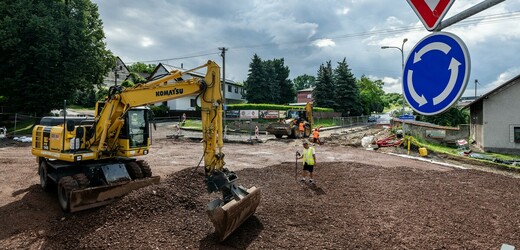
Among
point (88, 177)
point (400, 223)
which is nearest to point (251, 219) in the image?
point (400, 223)

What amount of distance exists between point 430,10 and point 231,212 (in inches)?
209

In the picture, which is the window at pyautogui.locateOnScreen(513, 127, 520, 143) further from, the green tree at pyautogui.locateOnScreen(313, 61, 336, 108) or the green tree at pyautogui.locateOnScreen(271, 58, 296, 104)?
the green tree at pyautogui.locateOnScreen(271, 58, 296, 104)

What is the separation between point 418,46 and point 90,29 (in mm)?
36295

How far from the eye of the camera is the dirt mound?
263 inches

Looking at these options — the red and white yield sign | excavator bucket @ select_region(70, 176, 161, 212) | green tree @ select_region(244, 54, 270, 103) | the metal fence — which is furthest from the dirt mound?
green tree @ select_region(244, 54, 270, 103)

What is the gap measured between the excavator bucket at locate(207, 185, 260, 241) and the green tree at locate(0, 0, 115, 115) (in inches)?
971

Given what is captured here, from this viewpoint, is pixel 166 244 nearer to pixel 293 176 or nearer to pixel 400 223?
pixel 400 223

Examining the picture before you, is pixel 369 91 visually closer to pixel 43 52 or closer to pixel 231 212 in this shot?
pixel 43 52

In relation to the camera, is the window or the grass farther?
the window

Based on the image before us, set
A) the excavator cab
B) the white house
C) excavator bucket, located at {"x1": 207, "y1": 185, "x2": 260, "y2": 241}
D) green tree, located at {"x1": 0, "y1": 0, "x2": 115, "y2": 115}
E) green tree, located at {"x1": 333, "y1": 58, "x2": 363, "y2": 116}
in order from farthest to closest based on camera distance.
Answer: green tree, located at {"x1": 333, "y1": 58, "x2": 363, "y2": 116} → green tree, located at {"x1": 0, "y1": 0, "x2": 115, "y2": 115} → the white house → the excavator cab → excavator bucket, located at {"x1": 207, "y1": 185, "x2": 260, "y2": 241}

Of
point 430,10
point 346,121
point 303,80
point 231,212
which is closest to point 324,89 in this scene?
point 346,121

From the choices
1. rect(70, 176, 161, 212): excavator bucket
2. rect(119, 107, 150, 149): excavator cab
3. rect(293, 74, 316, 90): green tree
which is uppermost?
rect(293, 74, 316, 90): green tree

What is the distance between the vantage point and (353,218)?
814cm

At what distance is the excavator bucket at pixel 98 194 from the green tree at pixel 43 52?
21.0 meters
